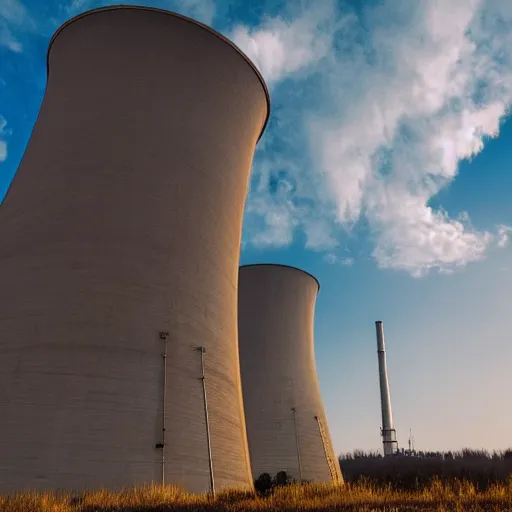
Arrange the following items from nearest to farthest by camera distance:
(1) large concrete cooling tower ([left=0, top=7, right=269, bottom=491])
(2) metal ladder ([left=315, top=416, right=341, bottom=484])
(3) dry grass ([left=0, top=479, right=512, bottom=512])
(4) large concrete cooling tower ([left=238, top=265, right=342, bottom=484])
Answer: (3) dry grass ([left=0, top=479, right=512, bottom=512]) → (1) large concrete cooling tower ([left=0, top=7, right=269, bottom=491]) → (4) large concrete cooling tower ([left=238, top=265, right=342, bottom=484]) → (2) metal ladder ([left=315, top=416, right=341, bottom=484])

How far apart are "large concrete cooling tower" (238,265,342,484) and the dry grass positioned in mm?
9429

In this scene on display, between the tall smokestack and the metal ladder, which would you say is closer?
the metal ladder

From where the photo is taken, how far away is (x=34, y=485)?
21.7ft

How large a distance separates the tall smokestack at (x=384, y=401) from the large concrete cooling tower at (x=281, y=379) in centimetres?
1223

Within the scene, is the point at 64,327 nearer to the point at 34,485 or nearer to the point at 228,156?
the point at 34,485

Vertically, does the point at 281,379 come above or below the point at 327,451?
above

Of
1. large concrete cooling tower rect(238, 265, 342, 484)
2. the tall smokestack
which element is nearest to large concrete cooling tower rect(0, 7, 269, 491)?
large concrete cooling tower rect(238, 265, 342, 484)

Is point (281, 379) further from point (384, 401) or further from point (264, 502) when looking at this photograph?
point (384, 401)

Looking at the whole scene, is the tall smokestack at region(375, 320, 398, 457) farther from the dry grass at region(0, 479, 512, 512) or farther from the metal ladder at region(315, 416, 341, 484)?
the dry grass at region(0, 479, 512, 512)

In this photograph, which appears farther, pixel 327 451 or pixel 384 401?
pixel 384 401

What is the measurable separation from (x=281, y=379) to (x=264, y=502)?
1066cm

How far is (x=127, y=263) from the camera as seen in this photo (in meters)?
8.30

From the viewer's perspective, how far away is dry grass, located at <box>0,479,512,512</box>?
5.17 metres

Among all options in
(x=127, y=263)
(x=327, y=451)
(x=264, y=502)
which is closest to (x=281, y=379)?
(x=327, y=451)
